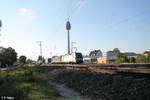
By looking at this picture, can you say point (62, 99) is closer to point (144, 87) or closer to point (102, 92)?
point (102, 92)

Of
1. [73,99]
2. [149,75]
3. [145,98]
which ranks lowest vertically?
[73,99]

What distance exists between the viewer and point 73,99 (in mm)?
8891

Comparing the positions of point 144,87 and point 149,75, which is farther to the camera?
point 149,75

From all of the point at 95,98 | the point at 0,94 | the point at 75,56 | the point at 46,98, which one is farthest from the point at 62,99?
the point at 75,56

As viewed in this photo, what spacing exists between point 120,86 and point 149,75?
2.51 metres

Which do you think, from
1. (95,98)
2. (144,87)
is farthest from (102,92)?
(144,87)

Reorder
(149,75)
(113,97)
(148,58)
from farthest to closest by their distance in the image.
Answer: (148,58) → (149,75) → (113,97)

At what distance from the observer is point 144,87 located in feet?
25.4

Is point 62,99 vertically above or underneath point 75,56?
underneath

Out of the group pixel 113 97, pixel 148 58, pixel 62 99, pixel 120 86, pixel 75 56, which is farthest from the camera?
pixel 75 56

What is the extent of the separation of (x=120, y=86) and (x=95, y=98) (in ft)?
5.42

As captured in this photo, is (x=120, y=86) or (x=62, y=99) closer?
(x=62, y=99)

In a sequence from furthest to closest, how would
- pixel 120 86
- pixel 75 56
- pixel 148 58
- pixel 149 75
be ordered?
pixel 75 56 → pixel 148 58 → pixel 149 75 → pixel 120 86

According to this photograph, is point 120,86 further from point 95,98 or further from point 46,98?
point 46,98
